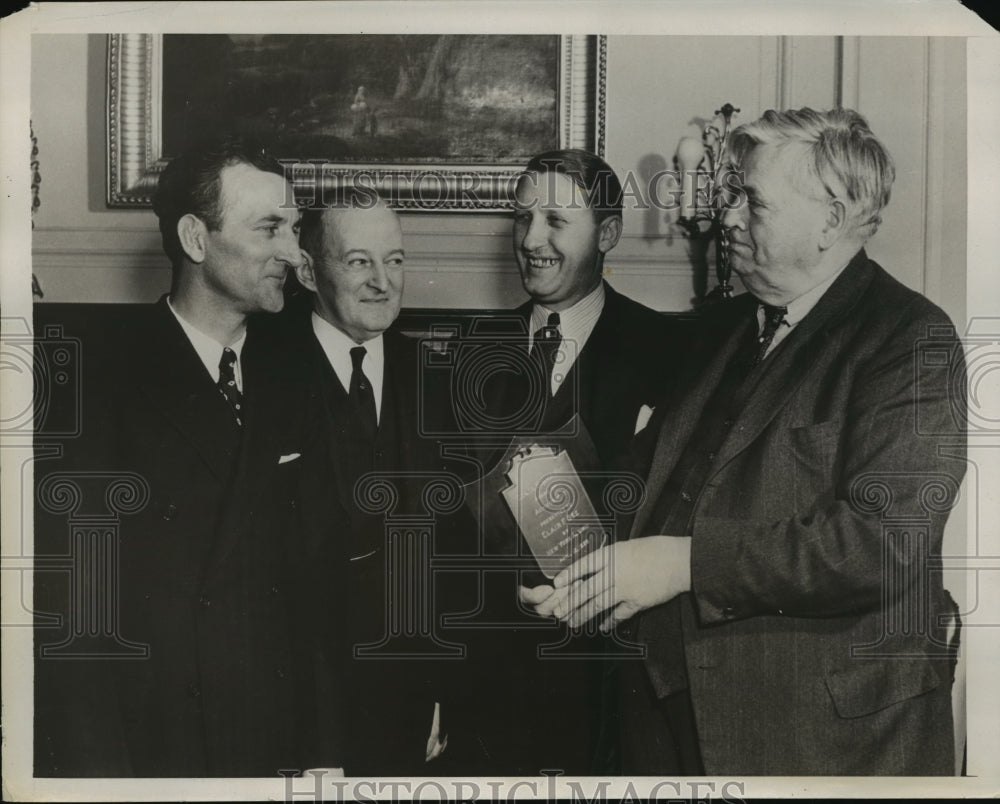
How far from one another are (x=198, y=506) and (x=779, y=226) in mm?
1884

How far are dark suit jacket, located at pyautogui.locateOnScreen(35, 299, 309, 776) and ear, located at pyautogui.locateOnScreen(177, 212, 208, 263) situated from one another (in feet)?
0.61

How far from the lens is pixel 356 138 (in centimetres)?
326

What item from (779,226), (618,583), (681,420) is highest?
(779,226)

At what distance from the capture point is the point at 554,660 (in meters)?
3.21

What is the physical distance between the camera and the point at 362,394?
3238 mm

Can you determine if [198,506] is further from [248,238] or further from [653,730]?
[653,730]

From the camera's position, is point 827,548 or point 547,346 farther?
point 547,346

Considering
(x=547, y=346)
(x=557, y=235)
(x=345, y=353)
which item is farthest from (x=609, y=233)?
(x=345, y=353)

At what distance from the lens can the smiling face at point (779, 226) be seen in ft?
10.4

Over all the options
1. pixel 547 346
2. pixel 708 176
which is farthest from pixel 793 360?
pixel 547 346

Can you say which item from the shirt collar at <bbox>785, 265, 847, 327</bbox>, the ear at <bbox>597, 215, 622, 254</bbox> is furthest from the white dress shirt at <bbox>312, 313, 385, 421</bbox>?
the shirt collar at <bbox>785, 265, 847, 327</bbox>

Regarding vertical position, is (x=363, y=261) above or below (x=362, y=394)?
above

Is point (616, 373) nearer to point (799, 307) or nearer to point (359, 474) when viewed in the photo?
point (799, 307)

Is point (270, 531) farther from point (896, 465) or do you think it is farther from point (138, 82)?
point (896, 465)
